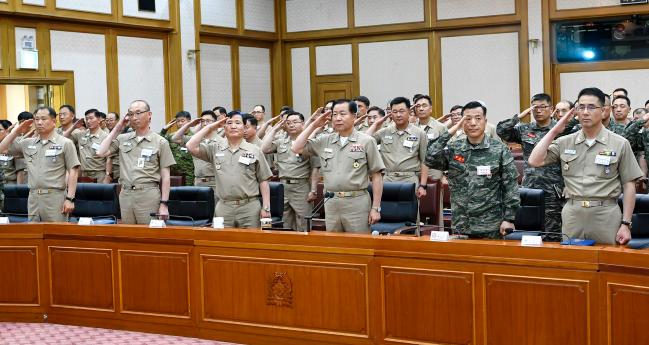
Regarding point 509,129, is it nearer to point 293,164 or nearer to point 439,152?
point 439,152

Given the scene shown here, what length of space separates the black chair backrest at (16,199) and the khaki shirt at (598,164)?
4.58m

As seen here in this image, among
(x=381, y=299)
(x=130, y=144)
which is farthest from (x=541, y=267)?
(x=130, y=144)

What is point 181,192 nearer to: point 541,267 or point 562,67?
point 541,267

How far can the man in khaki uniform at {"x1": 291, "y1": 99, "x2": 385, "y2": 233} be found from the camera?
19.1ft

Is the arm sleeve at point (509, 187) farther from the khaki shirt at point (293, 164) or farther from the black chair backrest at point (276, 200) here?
the khaki shirt at point (293, 164)

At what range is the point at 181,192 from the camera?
649 centimetres

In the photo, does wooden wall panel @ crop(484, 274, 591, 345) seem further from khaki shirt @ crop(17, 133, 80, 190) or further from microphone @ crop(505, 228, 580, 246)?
khaki shirt @ crop(17, 133, 80, 190)

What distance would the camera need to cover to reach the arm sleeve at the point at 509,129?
5953 mm

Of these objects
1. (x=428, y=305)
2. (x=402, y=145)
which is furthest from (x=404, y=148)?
(x=428, y=305)

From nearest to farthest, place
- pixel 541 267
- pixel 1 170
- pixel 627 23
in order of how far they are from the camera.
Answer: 1. pixel 541 267
2. pixel 1 170
3. pixel 627 23

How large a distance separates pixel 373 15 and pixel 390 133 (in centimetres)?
640

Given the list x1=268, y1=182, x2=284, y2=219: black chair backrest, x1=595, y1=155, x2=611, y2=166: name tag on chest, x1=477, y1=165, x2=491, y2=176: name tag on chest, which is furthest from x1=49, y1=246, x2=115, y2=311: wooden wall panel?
x1=595, y1=155, x2=611, y2=166: name tag on chest

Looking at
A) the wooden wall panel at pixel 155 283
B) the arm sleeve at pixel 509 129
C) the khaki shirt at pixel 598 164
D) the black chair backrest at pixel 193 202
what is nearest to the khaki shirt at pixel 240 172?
the black chair backrest at pixel 193 202

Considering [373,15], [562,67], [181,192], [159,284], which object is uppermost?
[373,15]
